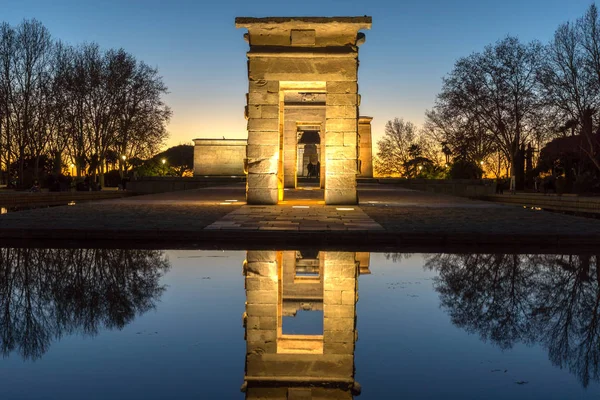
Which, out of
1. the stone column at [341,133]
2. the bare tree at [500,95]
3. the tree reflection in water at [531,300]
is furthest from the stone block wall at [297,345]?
the bare tree at [500,95]

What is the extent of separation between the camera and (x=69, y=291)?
6938 millimetres

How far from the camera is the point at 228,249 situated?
10891 mm

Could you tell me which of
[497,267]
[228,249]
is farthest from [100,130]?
[497,267]

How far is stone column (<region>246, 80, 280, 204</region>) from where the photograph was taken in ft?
64.5

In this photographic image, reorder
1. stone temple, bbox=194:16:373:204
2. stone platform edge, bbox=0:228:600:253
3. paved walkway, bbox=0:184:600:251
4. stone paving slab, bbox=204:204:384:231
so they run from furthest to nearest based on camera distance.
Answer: stone temple, bbox=194:16:373:204, stone paving slab, bbox=204:204:384:231, paved walkway, bbox=0:184:600:251, stone platform edge, bbox=0:228:600:253

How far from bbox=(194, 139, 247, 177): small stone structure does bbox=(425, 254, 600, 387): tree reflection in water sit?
153 feet

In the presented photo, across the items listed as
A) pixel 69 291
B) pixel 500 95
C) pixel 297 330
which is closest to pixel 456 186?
pixel 500 95

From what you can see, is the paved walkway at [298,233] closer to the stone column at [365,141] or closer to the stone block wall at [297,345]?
the stone block wall at [297,345]

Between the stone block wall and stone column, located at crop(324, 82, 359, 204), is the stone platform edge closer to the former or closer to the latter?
the stone block wall

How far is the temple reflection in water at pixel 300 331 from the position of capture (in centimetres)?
395

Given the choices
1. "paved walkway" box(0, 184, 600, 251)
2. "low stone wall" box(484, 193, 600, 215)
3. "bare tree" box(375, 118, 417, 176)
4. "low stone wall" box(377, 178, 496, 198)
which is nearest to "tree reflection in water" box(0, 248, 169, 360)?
"paved walkway" box(0, 184, 600, 251)

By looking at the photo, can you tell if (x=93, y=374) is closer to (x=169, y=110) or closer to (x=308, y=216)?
(x=308, y=216)

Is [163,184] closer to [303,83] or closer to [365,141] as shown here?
[365,141]

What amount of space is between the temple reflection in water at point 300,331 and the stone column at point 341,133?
428 inches
